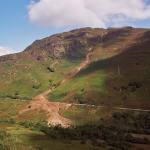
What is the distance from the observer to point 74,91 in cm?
19538

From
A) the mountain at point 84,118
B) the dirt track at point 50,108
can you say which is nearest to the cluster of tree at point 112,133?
the mountain at point 84,118

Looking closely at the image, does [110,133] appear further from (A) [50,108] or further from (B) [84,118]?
(A) [50,108]

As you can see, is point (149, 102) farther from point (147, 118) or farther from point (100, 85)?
point (100, 85)

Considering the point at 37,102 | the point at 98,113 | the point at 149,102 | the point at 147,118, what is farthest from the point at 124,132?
the point at 37,102

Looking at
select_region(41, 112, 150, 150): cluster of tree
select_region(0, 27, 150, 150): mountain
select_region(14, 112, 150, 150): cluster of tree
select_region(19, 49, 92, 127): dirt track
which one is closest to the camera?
select_region(0, 27, 150, 150): mountain

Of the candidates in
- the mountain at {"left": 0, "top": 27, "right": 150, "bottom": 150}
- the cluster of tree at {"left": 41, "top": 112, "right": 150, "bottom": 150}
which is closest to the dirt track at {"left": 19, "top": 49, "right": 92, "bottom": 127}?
the mountain at {"left": 0, "top": 27, "right": 150, "bottom": 150}

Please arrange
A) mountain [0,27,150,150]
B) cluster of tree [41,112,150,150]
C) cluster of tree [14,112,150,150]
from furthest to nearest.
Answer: cluster of tree [41,112,150,150], cluster of tree [14,112,150,150], mountain [0,27,150,150]

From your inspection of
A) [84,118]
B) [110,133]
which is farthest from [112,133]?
[84,118]

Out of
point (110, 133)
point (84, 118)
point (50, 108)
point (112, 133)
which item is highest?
point (50, 108)

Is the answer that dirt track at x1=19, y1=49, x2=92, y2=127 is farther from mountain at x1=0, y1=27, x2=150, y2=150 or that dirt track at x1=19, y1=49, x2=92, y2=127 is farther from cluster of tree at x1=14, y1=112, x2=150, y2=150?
cluster of tree at x1=14, y1=112, x2=150, y2=150

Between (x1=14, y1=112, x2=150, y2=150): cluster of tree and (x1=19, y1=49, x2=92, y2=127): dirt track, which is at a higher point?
(x1=19, y1=49, x2=92, y2=127): dirt track

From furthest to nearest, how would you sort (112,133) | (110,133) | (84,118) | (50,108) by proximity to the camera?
(50,108), (84,118), (112,133), (110,133)

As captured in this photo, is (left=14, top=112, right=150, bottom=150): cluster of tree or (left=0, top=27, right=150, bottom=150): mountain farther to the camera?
Answer: (left=14, top=112, right=150, bottom=150): cluster of tree

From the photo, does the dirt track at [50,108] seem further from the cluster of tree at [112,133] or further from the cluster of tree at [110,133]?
the cluster of tree at [112,133]
